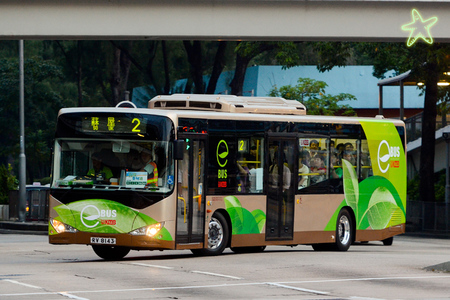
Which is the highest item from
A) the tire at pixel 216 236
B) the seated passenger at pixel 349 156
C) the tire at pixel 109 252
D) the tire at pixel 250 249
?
the seated passenger at pixel 349 156

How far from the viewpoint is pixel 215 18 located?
666 inches

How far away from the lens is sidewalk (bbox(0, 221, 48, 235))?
32.9 m

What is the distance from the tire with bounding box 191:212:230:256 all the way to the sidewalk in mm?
15184

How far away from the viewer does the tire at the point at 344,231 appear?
69.6 feet

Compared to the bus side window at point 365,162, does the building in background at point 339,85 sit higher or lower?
higher

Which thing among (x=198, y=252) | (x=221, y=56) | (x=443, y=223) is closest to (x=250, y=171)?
(x=198, y=252)

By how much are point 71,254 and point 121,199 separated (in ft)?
11.3

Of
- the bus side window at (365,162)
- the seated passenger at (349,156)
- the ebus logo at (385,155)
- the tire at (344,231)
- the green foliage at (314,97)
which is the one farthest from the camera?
the green foliage at (314,97)

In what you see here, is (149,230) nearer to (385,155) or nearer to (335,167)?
(335,167)

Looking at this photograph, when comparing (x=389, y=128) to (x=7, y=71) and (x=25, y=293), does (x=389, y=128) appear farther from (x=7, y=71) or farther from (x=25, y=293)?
(x=7, y=71)

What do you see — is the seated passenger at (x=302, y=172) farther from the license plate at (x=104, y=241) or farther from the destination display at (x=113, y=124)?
the license plate at (x=104, y=241)

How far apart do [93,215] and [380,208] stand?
27.0 ft

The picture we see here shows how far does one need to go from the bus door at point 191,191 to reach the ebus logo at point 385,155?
19.7 feet

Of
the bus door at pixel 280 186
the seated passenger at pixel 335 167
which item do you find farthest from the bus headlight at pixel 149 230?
the seated passenger at pixel 335 167
